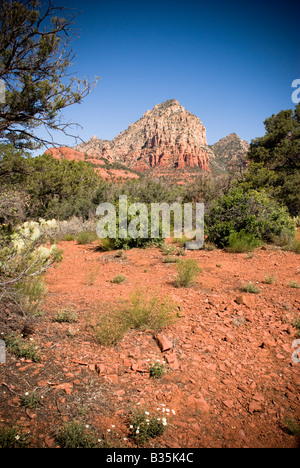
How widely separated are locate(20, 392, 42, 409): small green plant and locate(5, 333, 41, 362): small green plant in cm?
54

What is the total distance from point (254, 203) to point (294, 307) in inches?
218

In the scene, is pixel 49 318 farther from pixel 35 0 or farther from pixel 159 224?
pixel 159 224

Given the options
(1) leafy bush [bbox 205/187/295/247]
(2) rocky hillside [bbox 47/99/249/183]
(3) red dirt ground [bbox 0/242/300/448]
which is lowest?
(3) red dirt ground [bbox 0/242/300/448]

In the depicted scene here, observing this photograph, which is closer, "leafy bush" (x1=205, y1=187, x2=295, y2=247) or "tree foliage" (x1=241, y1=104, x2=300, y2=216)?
"leafy bush" (x1=205, y1=187, x2=295, y2=247)

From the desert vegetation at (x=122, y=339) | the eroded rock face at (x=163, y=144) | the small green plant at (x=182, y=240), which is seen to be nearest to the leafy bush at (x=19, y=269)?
the desert vegetation at (x=122, y=339)

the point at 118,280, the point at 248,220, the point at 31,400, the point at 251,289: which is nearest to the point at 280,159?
the point at 248,220

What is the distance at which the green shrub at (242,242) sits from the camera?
7.74 metres

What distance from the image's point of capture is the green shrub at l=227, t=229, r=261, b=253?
25.4 ft

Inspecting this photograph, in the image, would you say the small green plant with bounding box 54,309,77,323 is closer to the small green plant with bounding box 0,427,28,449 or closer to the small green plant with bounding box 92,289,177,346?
the small green plant with bounding box 92,289,177,346

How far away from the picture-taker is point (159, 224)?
9125mm

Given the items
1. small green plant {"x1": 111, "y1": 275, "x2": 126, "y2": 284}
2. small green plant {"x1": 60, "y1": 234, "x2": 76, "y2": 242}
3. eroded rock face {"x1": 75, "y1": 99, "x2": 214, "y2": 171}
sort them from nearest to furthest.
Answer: small green plant {"x1": 111, "y1": 275, "x2": 126, "y2": 284} < small green plant {"x1": 60, "y1": 234, "x2": 76, "y2": 242} < eroded rock face {"x1": 75, "y1": 99, "x2": 214, "y2": 171}

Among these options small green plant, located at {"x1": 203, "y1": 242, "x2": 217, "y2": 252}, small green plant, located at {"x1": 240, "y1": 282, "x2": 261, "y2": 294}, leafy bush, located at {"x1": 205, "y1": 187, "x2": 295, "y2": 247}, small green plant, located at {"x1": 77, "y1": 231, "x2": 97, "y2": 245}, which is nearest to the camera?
small green plant, located at {"x1": 240, "y1": 282, "x2": 261, "y2": 294}

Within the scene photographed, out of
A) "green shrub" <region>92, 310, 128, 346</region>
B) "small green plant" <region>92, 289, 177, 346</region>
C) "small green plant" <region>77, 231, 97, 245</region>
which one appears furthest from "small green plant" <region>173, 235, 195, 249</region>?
"green shrub" <region>92, 310, 128, 346</region>

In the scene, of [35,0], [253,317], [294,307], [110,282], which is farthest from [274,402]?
[35,0]
